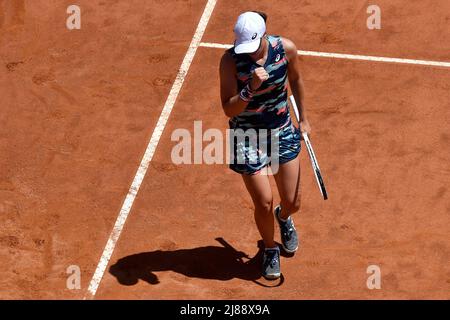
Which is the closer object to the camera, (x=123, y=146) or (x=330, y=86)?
(x=123, y=146)

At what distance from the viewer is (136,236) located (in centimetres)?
1020

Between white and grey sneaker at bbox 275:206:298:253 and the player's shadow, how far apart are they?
287 millimetres

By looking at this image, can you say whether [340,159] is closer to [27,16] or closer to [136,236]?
[136,236]

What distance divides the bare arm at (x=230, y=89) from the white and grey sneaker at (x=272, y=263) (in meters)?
1.69

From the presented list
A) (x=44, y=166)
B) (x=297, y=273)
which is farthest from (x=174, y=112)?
(x=297, y=273)

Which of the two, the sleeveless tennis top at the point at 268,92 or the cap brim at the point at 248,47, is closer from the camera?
the cap brim at the point at 248,47

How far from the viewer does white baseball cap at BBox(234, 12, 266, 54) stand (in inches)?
327

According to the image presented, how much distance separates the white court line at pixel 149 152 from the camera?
9875 millimetres

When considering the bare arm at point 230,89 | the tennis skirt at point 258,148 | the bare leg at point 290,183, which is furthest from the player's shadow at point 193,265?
the bare arm at point 230,89

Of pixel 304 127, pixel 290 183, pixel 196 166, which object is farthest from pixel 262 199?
pixel 196 166

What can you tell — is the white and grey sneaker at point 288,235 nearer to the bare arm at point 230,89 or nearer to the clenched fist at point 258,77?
the bare arm at point 230,89

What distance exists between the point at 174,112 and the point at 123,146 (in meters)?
0.84

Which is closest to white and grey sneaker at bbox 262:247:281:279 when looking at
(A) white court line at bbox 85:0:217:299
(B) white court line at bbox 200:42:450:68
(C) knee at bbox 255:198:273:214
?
(C) knee at bbox 255:198:273:214

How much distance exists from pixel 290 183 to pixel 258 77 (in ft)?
4.46
